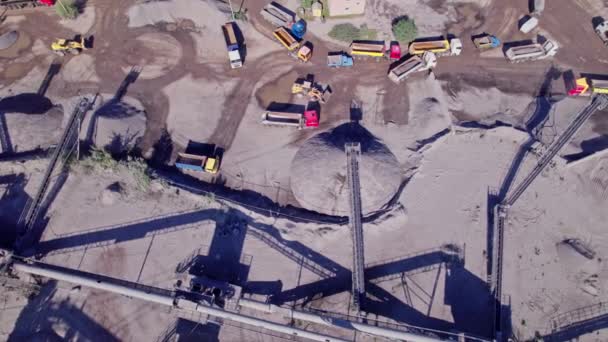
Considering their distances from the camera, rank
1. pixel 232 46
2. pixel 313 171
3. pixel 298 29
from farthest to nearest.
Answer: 1. pixel 298 29
2. pixel 232 46
3. pixel 313 171

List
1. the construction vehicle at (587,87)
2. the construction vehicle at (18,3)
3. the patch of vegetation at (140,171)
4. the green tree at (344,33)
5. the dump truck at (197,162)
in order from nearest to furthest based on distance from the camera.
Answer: the patch of vegetation at (140,171), the dump truck at (197,162), the construction vehicle at (587,87), the green tree at (344,33), the construction vehicle at (18,3)

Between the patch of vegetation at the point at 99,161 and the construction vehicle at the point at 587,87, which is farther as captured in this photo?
the construction vehicle at the point at 587,87

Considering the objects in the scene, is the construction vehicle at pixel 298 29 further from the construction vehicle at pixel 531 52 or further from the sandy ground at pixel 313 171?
the construction vehicle at pixel 531 52

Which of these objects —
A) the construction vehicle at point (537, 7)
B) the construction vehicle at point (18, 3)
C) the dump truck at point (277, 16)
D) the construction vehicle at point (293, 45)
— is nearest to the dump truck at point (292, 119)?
the construction vehicle at point (293, 45)

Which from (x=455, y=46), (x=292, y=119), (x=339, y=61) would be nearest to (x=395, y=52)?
(x=339, y=61)

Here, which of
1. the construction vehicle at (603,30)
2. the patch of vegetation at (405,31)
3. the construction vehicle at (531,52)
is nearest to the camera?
the construction vehicle at (531,52)

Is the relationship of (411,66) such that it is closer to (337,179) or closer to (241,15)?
(337,179)
